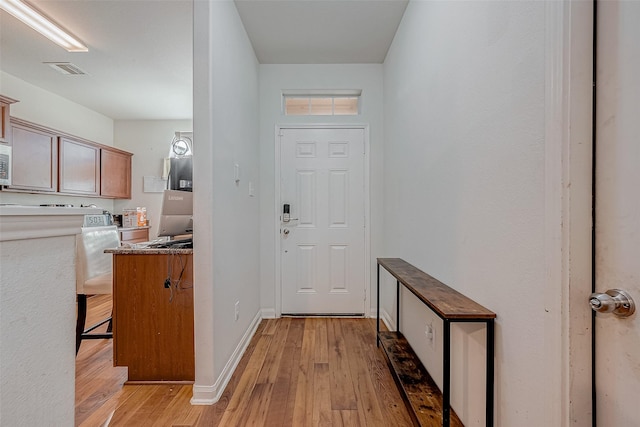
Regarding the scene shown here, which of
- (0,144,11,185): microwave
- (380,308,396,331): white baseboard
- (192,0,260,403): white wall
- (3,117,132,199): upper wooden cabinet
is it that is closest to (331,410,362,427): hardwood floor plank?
(192,0,260,403): white wall

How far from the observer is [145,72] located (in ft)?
10.9

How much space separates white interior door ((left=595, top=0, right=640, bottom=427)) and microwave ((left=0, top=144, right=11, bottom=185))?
462cm

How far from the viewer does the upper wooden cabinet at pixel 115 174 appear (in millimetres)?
4379

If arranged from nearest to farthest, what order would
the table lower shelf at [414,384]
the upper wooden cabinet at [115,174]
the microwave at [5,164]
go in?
the table lower shelf at [414,384], the microwave at [5,164], the upper wooden cabinet at [115,174]

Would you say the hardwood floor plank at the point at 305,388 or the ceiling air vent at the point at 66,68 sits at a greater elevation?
the ceiling air vent at the point at 66,68

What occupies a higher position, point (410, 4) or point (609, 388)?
point (410, 4)

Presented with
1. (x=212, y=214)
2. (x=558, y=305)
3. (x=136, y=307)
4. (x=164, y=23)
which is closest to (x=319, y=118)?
(x=164, y=23)

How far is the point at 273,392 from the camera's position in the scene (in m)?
1.82

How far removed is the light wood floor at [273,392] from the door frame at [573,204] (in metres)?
1.03

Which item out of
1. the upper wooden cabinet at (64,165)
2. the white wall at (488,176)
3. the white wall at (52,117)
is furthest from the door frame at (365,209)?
the white wall at (52,117)

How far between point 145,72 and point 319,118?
2.11m

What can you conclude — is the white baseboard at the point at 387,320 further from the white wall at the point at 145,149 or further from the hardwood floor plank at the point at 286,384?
the white wall at the point at 145,149

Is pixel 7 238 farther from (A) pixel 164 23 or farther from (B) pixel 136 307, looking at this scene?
(A) pixel 164 23

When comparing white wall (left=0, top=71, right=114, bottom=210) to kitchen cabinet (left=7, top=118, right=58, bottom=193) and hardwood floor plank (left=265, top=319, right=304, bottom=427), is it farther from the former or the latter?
hardwood floor plank (left=265, top=319, right=304, bottom=427)
